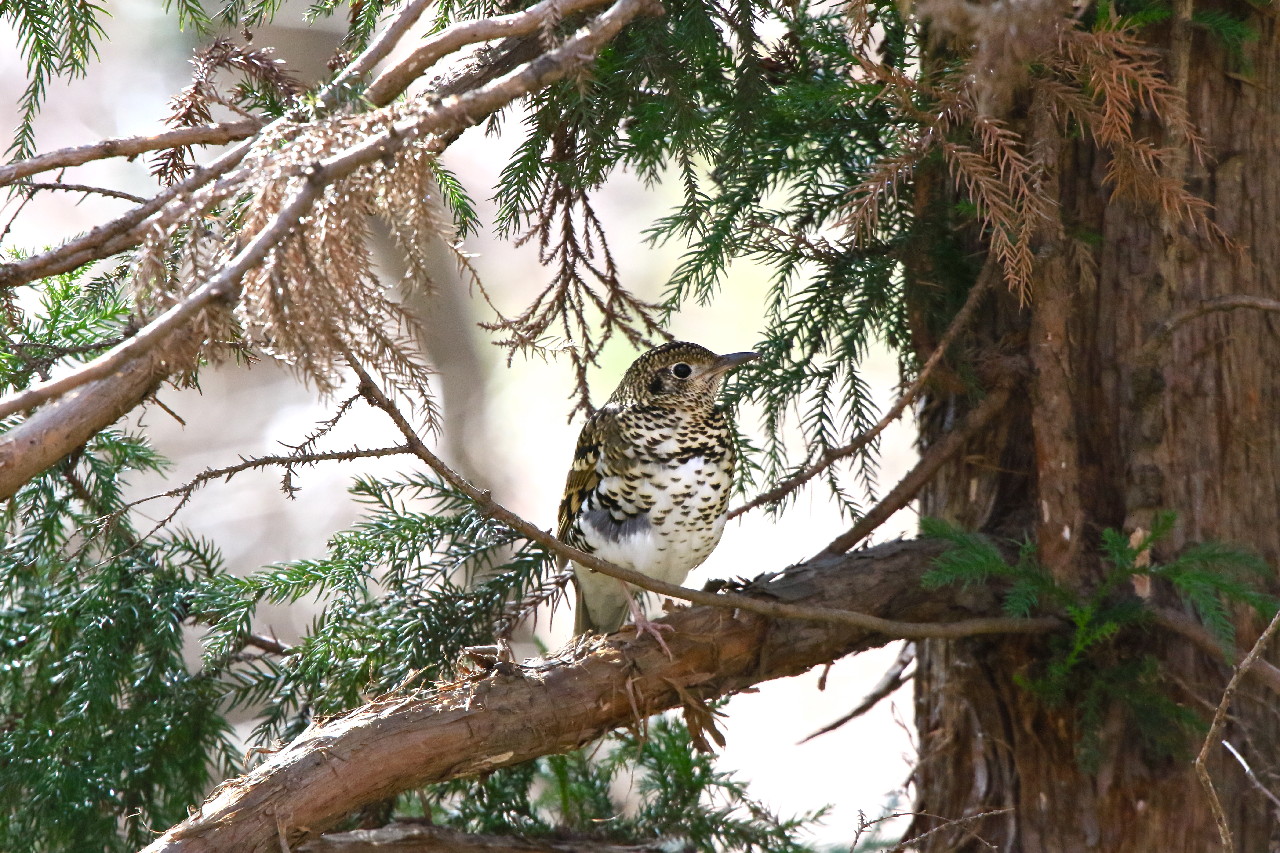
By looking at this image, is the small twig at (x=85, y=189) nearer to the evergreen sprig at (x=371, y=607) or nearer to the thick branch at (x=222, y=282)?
the thick branch at (x=222, y=282)

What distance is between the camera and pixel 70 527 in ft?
11.9

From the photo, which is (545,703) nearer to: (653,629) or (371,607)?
(653,629)

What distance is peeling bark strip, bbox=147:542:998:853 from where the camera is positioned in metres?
2.03

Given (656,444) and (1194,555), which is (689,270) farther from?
(1194,555)

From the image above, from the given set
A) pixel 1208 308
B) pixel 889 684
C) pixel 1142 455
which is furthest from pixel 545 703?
pixel 1208 308

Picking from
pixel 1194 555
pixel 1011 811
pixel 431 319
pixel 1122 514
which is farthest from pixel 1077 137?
pixel 431 319

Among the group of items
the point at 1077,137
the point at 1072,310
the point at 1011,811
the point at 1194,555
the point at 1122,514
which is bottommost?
the point at 1011,811

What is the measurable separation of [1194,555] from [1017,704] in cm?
67

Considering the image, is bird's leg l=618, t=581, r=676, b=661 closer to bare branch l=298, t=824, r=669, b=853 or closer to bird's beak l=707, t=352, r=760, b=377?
bare branch l=298, t=824, r=669, b=853

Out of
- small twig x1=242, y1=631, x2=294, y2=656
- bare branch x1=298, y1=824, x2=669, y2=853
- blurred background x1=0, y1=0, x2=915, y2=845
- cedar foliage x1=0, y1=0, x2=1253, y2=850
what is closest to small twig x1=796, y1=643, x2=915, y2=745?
cedar foliage x1=0, y1=0, x2=1253, y2=850

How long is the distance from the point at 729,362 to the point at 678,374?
0.54 feet

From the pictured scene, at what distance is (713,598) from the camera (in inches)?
89.0

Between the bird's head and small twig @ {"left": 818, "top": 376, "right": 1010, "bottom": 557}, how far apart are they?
0.63m

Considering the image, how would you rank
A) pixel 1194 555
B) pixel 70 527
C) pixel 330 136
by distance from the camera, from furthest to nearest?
1. pixel 70 527
2. pixel 1194 555
3. pixel 330 136
